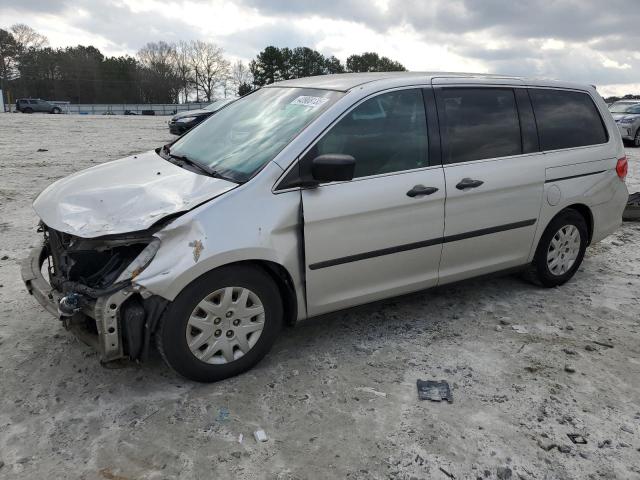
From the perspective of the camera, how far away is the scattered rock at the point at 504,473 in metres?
2.58

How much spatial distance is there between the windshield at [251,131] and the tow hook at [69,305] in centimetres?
111

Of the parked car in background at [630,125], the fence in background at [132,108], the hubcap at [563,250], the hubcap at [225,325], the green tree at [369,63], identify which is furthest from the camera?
the green tree at [369,63]

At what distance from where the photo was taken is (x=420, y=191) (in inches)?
144

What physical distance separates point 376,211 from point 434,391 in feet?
3.86

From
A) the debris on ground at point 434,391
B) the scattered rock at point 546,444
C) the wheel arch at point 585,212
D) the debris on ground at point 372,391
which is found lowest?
the scattered rock at point 546,444

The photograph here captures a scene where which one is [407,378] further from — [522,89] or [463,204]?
[522,89]

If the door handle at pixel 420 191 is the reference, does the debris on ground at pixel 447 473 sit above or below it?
below

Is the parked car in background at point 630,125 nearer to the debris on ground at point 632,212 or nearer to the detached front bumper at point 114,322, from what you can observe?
the debris on ground at point 632,212

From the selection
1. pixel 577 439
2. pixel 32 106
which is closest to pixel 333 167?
pixel 577 439

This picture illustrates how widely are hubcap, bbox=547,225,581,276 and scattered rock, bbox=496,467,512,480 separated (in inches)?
99.6

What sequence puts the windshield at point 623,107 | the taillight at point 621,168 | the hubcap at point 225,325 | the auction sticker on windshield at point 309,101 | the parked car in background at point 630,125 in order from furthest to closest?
the windshield at point 623,107 < the parked car in background at point 630,125 < the taillight at point 621,168 < the auction sticker on windshield at point 309,101 < the hubcap at point 225,325

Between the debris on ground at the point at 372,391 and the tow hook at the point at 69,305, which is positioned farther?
the debris on ground at the point at 372,391

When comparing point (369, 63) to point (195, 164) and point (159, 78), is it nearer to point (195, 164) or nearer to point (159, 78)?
point (159, 78)

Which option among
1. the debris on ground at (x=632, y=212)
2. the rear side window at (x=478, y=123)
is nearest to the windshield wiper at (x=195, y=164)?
the rear side window at (x=478, y=123)
